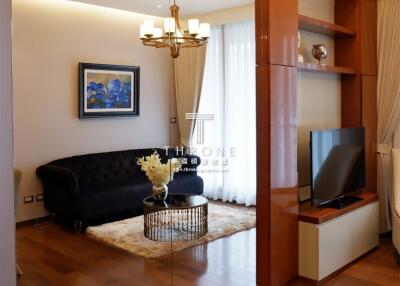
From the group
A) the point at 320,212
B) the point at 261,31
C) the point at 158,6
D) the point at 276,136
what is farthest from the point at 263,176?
the point at 158,6

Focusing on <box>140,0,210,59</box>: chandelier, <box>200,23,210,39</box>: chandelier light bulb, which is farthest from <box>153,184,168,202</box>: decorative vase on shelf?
<box>200,23,210,39</box>: chandelier light bulb

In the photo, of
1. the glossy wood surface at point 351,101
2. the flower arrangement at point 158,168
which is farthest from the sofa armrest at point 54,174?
the glossy wood surface at point 351,101

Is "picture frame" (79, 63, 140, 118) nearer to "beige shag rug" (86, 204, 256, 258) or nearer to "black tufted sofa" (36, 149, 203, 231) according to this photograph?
"black tufted sofa" (36, 149, 203, 231)

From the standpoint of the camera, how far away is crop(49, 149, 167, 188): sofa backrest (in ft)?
8.93

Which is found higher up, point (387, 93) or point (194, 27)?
point (194, 27)

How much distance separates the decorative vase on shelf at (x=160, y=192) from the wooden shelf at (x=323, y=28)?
67.9 inches

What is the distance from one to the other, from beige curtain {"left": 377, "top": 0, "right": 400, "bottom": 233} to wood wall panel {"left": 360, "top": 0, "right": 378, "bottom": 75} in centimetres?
5

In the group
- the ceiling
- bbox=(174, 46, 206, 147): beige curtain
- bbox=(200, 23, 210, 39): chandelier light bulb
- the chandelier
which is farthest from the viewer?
bbox=(200, 23, 210, 39): chandelier light bulb

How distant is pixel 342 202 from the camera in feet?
11.8

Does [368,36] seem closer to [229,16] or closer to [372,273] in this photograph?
[229,16]

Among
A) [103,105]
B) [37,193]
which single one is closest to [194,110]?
[103,105]

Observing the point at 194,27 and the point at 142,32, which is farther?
the point at 194,27

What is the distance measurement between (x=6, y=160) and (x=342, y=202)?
2.87 meters

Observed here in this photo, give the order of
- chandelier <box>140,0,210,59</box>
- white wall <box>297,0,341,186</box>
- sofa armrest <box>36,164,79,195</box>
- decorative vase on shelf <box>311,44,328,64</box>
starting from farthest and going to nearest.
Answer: decorative vase on shelf <box>311,44,328,64</box> → white wall <box>297,0,341,186</box> → chandelier <box>140,0,210,59</box> → sofa armrest <box>36,164,79,195</box>
